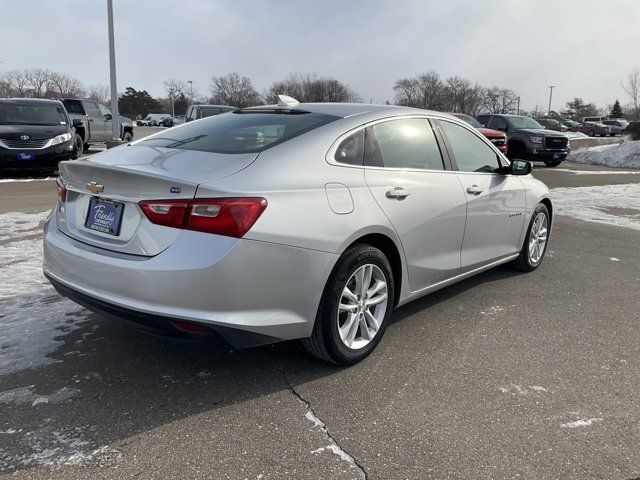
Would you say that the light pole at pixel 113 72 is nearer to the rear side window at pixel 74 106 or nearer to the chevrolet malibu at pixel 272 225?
the rear side window at pixel 74 106

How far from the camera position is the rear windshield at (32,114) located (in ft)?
40.6

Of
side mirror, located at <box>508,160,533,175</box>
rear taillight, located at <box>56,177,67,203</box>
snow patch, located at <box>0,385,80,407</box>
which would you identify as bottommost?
snow patch, located at <box>0,385,80,407</box>

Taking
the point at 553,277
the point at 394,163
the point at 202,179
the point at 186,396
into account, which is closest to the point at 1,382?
the point at 186,396

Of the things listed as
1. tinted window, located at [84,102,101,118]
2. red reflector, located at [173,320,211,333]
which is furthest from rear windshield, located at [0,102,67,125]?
red reflector, located at [173,320,211,333]

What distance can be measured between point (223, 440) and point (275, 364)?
83cm

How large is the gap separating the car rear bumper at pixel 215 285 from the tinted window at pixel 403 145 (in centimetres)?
94

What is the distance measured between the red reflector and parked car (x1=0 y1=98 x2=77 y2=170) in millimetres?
10877

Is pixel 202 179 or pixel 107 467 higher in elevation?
pixel 202 179

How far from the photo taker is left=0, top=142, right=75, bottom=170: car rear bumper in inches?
457

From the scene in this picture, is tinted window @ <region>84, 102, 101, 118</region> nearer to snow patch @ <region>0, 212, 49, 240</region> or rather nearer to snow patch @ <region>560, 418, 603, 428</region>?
snow patch @ <region>0, 212, 49, 240</region>

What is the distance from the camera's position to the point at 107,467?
7.74 feet

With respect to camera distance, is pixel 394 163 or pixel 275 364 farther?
pixel 394 163

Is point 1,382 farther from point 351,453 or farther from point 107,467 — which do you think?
point 351,453

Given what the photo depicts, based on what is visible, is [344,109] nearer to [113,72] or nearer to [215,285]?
[215,285]
